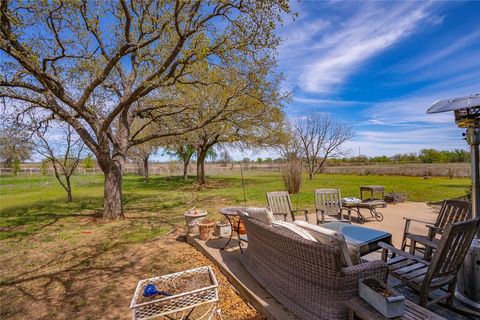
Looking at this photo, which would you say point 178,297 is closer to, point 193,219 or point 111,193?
point 193,219

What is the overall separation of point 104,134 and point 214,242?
15.6 feet

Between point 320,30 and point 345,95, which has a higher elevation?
point 345,95

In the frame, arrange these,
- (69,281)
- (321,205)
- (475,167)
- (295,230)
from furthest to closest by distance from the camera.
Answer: (321,205) < (69,281) < (475,167) < (295,230)

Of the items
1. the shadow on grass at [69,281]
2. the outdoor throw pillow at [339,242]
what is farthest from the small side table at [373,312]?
the shadow on grass at [69,281]

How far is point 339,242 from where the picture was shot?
206 centimetres

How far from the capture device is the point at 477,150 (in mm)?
2490

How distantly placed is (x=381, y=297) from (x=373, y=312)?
0.14 meters

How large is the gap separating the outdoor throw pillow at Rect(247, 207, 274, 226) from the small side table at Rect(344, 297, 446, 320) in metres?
1.09

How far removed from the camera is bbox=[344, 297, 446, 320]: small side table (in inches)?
63.6

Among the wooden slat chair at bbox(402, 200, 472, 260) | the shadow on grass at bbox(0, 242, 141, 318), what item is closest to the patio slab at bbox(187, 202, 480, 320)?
the wooden slat chair at bbox(402, 200, 472, 260)

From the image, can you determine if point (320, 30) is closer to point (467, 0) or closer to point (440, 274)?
point (467, 0)

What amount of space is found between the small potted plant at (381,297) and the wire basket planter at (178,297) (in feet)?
4.16

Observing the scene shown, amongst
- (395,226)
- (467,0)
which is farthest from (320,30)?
(395,226)

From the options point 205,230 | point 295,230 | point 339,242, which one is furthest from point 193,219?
point 339,242
